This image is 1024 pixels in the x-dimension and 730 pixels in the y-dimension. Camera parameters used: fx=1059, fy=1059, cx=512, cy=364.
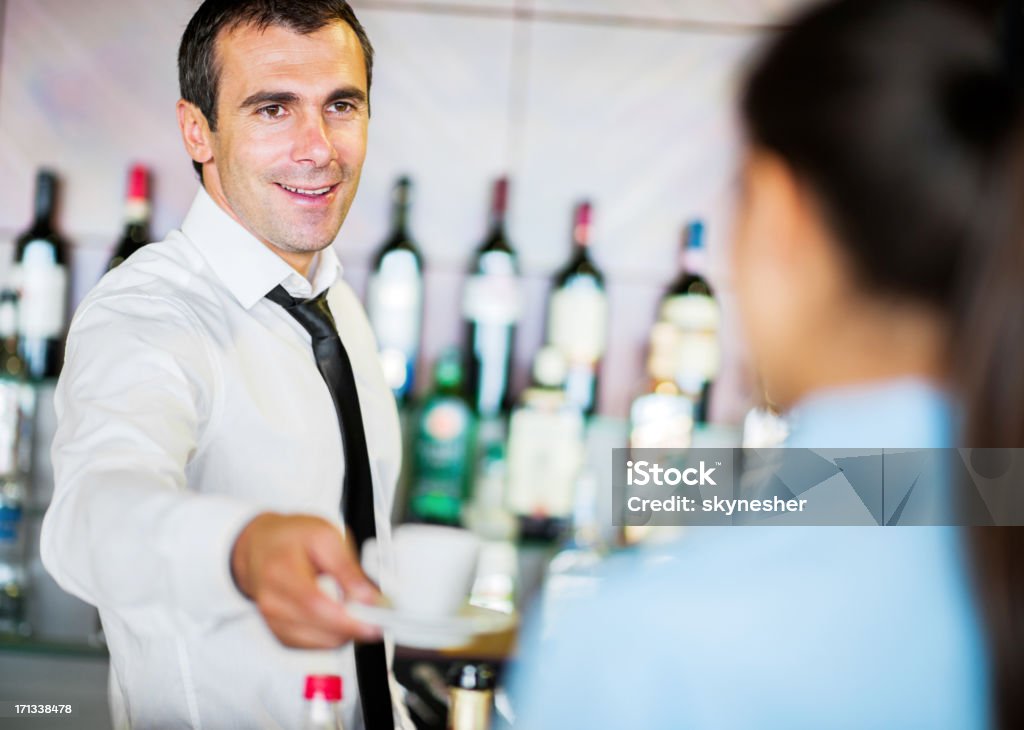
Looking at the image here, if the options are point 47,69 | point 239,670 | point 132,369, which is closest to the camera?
point 132,369

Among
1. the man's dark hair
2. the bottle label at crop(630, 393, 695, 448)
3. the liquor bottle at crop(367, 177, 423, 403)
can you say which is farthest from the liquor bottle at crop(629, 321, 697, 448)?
the man's dark hair

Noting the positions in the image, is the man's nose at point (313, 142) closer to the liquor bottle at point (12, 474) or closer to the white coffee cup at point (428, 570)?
the white coffee cup at point (428, 570)

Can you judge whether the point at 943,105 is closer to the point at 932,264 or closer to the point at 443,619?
the point at 932,264

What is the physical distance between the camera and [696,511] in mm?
1148

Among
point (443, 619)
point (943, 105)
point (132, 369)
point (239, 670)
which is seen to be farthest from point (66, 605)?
point (943, 105)

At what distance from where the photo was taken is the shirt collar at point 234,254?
103cm

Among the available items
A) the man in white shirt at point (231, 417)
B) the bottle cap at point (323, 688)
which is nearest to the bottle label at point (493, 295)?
the man in white shirt at point (231, 417)

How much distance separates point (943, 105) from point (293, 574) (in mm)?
436

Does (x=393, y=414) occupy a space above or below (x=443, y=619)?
above

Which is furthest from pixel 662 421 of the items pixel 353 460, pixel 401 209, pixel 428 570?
pixel 428 570

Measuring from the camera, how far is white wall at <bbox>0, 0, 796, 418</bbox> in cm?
187

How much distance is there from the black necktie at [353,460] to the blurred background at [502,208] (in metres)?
0.64

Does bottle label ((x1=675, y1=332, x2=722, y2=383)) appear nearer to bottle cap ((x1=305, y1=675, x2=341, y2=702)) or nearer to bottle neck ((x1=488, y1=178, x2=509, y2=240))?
bottle neck ((x1=488, y1=178, x2=509, y2=240))

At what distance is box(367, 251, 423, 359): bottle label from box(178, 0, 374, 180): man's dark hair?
655mm
